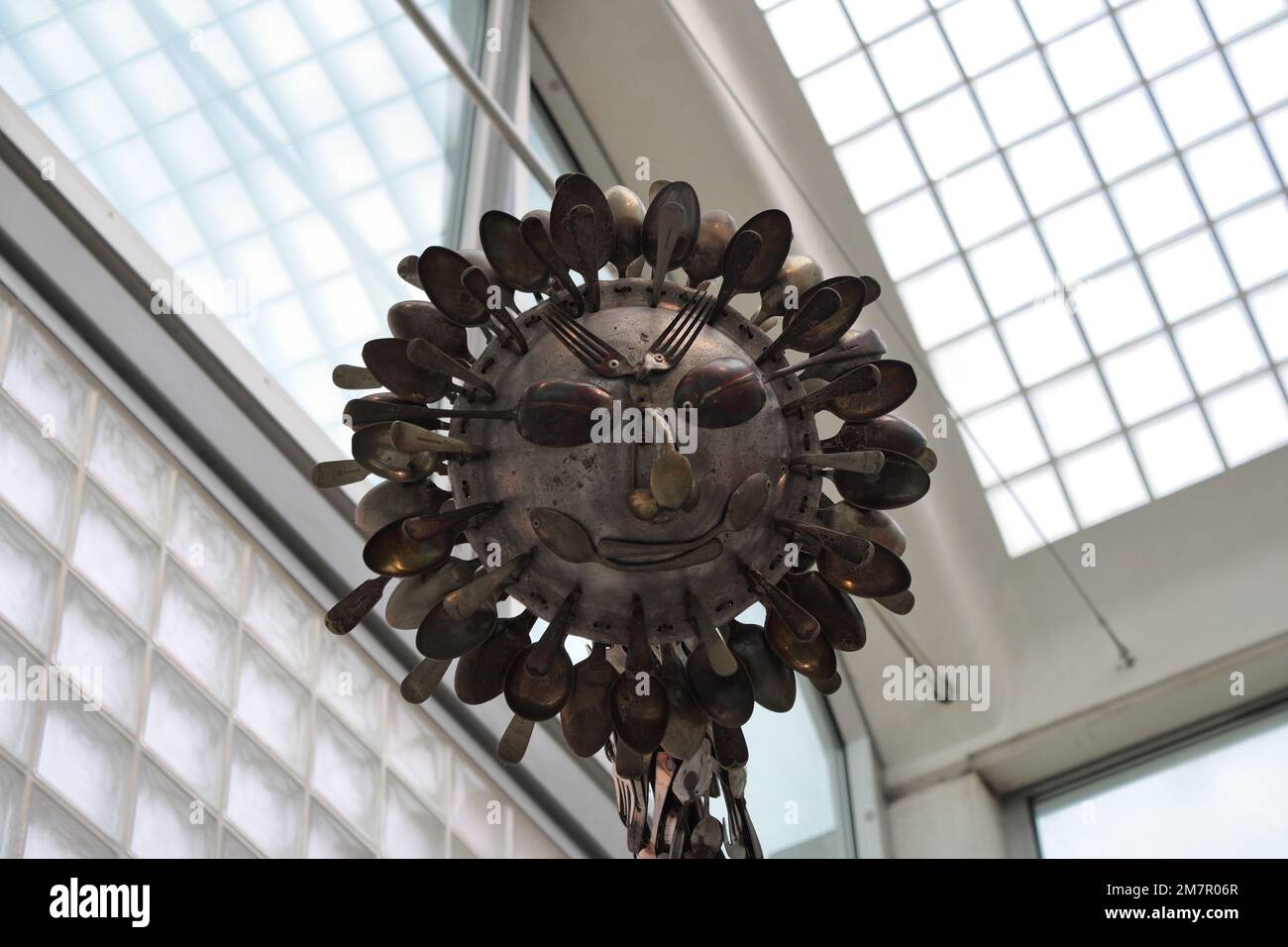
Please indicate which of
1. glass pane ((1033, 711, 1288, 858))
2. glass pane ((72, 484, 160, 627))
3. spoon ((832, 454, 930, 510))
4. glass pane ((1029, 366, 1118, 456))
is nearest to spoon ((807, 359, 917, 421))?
spoon ((832, 454, 930, 510))

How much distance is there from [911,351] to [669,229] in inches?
283

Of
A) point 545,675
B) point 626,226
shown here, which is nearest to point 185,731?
point 545,675

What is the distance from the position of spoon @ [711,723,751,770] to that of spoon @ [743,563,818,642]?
12.9 inches

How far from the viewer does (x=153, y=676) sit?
16.6 ft

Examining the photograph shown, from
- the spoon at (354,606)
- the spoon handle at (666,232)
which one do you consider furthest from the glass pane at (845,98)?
the spoon at (354,606)

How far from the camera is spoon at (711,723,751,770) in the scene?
3305 millimetres

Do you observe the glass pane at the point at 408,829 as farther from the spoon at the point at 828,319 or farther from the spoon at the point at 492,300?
the spoon at the point at 828,319

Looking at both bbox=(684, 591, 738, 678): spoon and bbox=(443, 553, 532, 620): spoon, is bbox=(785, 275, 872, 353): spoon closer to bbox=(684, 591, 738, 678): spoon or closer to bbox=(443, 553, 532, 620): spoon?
bbox=(684, 591, 738, 678): spoon

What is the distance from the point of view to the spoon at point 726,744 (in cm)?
330

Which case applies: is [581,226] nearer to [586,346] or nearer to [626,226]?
[626,226]

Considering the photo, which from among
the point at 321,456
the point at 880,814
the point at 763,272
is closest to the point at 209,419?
the point at 321,456

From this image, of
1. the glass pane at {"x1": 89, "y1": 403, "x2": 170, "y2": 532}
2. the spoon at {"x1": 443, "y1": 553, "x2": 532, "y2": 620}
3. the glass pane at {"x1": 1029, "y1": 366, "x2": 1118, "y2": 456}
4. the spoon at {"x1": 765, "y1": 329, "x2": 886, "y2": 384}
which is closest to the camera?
the spoon at {"x1": 443, "y1": 553, "x2": 532, "y2": 620}

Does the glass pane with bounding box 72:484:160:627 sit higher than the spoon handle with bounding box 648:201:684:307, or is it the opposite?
the glass pane with bounding box 72:484:160:627

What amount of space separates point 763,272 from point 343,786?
335 cm
